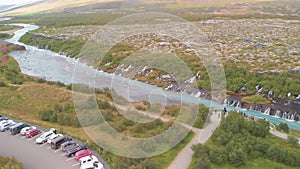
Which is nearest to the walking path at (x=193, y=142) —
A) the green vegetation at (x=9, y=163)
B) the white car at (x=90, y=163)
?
the white car at (x=90, y=163)

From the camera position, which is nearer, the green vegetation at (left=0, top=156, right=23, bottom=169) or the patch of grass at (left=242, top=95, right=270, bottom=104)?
the green vegetation at (left=0, top=156, right=23, bottom=169)

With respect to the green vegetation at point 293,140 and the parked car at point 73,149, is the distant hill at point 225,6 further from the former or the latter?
the parked car at point 73,149

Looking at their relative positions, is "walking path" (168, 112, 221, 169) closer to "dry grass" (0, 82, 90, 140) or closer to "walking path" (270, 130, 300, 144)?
"walking path" (270, 130, 300, 144)

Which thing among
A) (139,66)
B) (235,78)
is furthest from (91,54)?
(235,78)

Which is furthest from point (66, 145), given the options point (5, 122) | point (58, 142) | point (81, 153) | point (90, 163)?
point (5, 122)

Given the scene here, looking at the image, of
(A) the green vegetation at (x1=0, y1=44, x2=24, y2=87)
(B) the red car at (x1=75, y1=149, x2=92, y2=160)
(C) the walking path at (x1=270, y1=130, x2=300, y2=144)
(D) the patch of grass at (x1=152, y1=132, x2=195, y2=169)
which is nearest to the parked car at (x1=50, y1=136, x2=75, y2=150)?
(B) the red car at (x1=75, y1=149, x2=92, y2=160)
